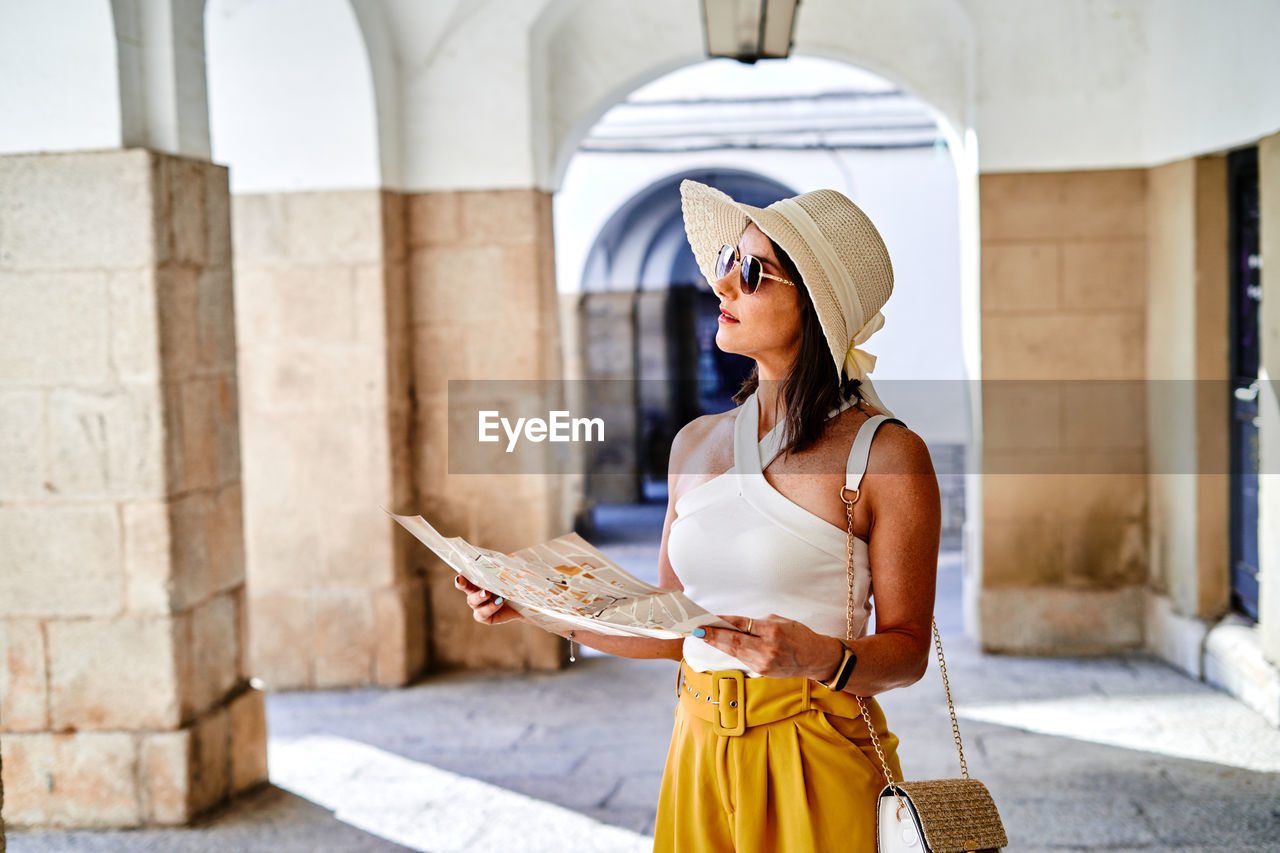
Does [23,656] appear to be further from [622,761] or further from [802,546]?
[802,546]

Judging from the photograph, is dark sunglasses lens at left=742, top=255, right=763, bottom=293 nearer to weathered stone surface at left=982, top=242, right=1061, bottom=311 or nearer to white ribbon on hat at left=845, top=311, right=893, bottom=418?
white ribbon on hat at left=845, top=311, right=893, bottom=418

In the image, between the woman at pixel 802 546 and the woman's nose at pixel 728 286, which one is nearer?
the woman at pixel 802 546

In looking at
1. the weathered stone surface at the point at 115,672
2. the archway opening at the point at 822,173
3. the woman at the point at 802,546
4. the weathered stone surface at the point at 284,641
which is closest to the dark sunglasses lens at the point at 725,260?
the woman at the point at 802,546

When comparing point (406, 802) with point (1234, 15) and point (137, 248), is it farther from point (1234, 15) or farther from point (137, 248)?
point (1234, 15)

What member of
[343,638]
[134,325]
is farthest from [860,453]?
[343,638]

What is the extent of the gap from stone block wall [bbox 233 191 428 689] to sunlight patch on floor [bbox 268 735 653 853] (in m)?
1.02

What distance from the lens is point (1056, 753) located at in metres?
4.86

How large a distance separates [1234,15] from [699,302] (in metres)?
14.4

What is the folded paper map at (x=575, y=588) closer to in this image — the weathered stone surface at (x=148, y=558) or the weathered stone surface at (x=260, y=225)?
the weathered stone surface at (x=148, y=558)

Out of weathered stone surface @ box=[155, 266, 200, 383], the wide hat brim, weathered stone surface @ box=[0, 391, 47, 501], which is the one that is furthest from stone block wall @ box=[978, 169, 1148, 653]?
the wide hat brim

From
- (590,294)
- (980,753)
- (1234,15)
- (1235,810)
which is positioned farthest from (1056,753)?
(590,294)

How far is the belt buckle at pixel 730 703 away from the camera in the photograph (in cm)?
177

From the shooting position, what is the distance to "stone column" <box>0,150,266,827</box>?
400 cm

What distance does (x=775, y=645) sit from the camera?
148 cm
